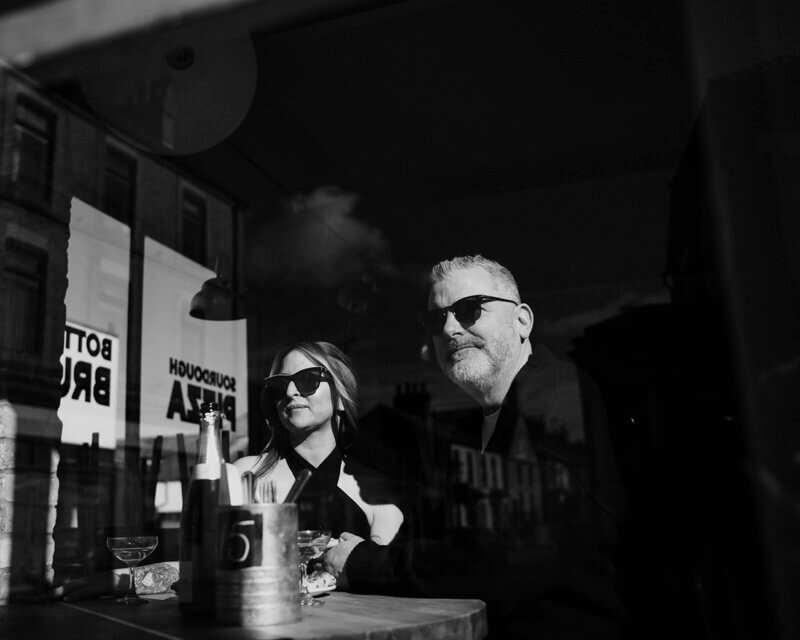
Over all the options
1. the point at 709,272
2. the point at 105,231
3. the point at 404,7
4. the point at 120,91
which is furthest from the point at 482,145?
the point at 105,231

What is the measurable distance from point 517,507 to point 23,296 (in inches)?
83.1

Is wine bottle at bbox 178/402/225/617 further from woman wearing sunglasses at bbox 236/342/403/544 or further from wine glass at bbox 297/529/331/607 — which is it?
woman wearing sunglasses at bbox 236/342/403/544

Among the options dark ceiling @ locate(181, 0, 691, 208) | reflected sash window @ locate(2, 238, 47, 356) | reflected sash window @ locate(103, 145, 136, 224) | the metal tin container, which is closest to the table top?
the metal tin container

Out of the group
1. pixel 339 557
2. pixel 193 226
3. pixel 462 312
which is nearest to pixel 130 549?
pixel 339 557

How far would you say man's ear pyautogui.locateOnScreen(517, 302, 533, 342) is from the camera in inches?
92.0

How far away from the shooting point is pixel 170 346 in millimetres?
3262

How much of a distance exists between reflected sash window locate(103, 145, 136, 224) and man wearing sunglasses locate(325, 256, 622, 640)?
1642mm

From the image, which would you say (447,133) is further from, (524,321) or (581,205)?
(524,321)

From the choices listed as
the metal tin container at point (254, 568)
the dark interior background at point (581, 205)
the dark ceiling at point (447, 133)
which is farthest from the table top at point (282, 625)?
the dark ceiling at point (447, 133)

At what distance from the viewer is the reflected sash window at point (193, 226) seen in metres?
3.30

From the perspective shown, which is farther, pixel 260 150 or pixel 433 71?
pixel 260 150

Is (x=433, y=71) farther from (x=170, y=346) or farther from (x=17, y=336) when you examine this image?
(x=17, y=336)

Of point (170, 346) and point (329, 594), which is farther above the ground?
point (170, 346)

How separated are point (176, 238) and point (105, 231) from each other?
0.32 metres
